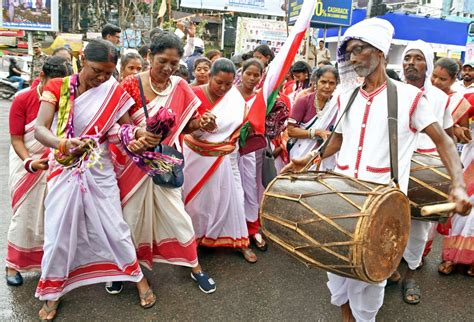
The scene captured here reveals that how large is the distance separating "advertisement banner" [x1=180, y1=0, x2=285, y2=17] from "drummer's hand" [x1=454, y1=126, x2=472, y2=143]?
88.5 ft

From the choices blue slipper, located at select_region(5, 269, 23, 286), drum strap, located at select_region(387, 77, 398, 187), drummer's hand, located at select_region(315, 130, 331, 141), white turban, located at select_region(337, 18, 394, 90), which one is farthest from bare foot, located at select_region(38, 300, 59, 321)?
drummer's hand, located at select_region(315, 130, 331, 141)

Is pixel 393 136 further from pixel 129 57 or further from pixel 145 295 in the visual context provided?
pixel 129 57

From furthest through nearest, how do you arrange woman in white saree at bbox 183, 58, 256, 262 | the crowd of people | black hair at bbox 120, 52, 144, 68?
black hair at bbox 120, 52, 144, 68 → woman in white saree at bbox 183, 58, 256, 262 → the crowd of people

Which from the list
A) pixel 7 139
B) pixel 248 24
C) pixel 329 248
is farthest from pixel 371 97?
pixel 248 24

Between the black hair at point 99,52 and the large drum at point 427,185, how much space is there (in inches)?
85.1

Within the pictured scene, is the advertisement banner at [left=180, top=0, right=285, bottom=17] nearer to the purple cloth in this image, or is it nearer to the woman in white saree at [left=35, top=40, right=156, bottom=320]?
the purple cloth

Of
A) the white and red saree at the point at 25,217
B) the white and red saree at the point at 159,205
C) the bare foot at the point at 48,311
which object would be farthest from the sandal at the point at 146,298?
the white and red saree at the point at 25,217

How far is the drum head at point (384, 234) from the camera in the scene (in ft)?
6.48

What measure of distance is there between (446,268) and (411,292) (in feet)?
2.38

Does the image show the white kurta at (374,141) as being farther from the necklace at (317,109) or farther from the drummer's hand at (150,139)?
the necklace at (317,109)

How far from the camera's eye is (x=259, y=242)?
4156mm

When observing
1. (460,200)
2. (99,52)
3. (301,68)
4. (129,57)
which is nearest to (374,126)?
(460,200)

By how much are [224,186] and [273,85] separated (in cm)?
103

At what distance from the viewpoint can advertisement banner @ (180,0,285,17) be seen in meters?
28.5
